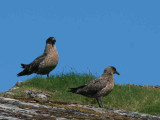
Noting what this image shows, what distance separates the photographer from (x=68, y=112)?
809 centimetres

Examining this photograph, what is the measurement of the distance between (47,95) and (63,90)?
114cm

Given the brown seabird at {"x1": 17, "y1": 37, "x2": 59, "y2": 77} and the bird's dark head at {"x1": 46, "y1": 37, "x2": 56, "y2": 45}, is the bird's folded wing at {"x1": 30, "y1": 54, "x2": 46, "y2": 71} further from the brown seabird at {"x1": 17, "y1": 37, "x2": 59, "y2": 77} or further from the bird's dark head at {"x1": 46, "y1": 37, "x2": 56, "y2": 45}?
the bird's dark head at {"x1": 46, "y1": 37, "x2": 56, "y2": 45}

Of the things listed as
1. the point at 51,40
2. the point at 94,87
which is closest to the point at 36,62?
the point at 51,40

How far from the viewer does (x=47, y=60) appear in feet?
67.9

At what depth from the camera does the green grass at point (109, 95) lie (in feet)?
60.6

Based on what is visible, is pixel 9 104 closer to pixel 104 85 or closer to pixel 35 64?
pixel 104 85

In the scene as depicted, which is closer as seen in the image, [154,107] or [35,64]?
[154,107]

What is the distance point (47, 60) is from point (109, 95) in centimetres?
409

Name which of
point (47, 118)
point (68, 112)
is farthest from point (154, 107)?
point (47, 118)

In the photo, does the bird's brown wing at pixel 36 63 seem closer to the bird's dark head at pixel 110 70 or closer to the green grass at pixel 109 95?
the green grass at pixel 109 95

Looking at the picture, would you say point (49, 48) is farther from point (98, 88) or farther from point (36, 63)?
point (98, 88)

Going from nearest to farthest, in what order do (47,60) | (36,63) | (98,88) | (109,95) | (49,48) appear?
(98,88) < (109,95) < (47,60) < (49,48) < (36,63)

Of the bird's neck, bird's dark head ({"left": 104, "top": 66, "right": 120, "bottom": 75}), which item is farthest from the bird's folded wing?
bird's dark head ({"left": 104, "top": 66, "right": 120, "bottom": 75})

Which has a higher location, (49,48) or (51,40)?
(51,40)
